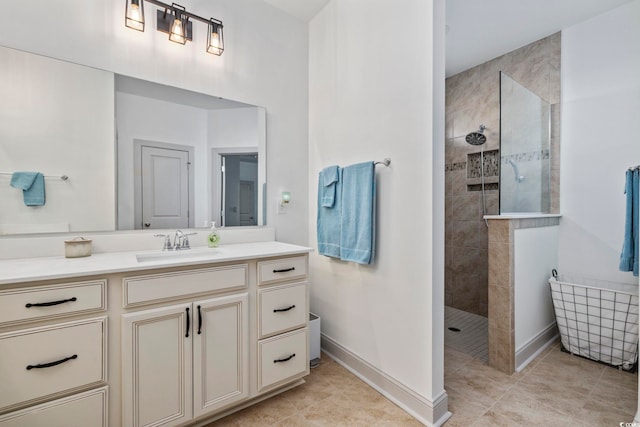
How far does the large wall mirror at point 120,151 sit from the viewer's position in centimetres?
144

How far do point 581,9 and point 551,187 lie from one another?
4.64ft

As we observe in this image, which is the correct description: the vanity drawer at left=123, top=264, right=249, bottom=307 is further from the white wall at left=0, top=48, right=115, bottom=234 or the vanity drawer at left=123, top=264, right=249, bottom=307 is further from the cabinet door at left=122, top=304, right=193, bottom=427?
the white wall at left=0, top=48, right=115, bottom=234

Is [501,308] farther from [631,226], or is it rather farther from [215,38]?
[215,38]

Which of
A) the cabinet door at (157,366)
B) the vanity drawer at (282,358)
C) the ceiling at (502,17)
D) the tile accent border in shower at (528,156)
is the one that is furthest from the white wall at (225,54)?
the tile accent border in shower at (528,156)

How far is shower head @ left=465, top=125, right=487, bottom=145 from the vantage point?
2965 millimetres

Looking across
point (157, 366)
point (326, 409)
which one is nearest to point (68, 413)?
point (157, 366)

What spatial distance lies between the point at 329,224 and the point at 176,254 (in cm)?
105

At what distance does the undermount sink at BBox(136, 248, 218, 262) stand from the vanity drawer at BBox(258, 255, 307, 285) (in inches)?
13.2

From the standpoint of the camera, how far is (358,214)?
6.23 feet

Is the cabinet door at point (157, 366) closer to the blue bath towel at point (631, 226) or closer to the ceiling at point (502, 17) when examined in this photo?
the ceiling at point (502, 17)

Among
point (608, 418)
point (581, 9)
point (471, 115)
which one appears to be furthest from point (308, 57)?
point (608, 418)

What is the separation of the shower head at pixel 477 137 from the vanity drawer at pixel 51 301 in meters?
3.26

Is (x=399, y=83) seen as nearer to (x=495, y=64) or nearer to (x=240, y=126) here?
(x=240, y=126)

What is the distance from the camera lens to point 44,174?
58.4 inches
